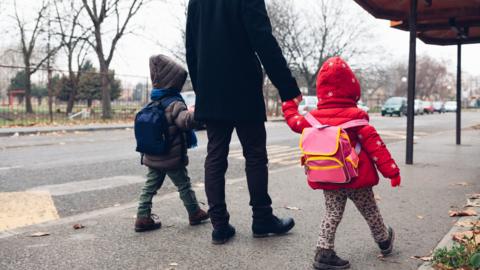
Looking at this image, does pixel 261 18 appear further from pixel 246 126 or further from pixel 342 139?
pixel 342 139

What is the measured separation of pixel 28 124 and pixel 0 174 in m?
12.6

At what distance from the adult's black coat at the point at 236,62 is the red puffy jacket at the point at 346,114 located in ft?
1.11

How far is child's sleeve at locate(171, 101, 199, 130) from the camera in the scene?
376 cm

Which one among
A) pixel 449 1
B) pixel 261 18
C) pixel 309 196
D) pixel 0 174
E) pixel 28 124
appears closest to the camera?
pixel 261 18

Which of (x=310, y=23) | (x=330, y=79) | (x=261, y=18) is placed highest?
(x=310, y=23)

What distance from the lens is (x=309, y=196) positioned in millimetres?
5375

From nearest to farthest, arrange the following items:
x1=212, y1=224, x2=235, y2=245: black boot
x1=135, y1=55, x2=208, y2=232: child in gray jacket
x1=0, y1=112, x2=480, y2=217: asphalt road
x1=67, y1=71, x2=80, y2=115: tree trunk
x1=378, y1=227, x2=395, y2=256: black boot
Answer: x1=378, y1=227, x2=395, y2=256: black boot
x1=212, y1=224, x2=235, y2=245: black boot
x1=135, y1=55, x2=208, y2=232: child in gray jacket
x1=0, y1=112, x2=480, y2=217: asphalt road
x1=67, y1=71, x2=80, y2=115: tree trunk

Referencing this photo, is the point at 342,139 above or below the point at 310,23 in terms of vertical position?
below

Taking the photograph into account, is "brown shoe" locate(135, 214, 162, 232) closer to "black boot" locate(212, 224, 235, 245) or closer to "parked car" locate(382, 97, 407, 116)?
"black boot" locate(212, 224, 235, 245)

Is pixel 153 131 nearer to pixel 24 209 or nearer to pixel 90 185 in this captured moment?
pixel 24 209

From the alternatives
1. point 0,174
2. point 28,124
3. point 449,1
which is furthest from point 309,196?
point 28,124

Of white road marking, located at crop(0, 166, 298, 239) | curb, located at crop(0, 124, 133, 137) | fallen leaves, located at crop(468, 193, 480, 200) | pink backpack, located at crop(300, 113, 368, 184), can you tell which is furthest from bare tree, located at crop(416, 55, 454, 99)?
pink backpack, located at crop(300, 113, 368, 184)

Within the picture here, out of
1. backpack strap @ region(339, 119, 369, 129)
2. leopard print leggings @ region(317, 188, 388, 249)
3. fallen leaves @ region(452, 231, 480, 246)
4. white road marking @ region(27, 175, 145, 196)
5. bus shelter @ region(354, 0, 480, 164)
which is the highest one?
bus shelter @ region(354, 0, 480, 164)

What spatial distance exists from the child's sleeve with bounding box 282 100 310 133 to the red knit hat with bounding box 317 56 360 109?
0.59ft
